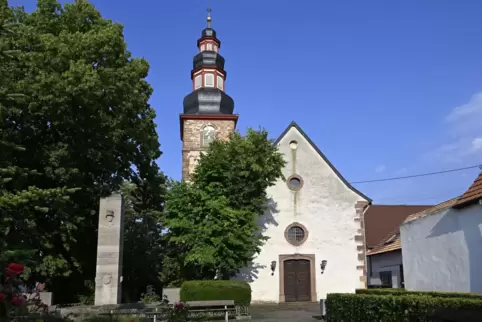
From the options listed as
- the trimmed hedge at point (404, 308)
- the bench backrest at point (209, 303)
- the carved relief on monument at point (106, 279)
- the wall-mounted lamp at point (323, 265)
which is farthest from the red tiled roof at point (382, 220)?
the trimmed hedge at point (404, 308)

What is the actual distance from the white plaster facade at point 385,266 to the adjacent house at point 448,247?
394 inches

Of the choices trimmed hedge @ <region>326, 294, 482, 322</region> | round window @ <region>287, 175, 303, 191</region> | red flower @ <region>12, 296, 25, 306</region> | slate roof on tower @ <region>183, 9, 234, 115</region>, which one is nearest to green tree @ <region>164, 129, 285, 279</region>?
round window @ <region>287, 175, 303, 191</region>

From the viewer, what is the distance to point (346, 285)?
86.5 feet

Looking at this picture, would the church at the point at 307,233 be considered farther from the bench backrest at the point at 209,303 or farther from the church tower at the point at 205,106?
the church tower at the point at 205,106

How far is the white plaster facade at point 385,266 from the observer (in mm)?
23656

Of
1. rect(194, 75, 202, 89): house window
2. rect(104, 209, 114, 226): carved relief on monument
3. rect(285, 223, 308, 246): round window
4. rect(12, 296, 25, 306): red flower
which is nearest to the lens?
rect(12, 296, 25, 306): red flower

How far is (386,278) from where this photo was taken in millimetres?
25859

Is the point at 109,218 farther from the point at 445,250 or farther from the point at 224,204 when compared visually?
the point at 445,250

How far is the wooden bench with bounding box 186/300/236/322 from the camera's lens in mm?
17641

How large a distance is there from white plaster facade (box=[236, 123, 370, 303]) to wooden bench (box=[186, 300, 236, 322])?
22.8ft

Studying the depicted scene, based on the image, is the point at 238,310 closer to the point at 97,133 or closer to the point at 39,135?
the point at 97,133

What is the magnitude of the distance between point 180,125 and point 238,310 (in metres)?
27.5

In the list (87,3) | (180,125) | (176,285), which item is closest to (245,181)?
(176,285)

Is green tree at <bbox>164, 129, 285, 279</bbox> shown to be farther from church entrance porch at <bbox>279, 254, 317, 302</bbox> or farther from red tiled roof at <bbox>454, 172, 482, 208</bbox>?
red tiled roof at <bbox>454, 172, 482, 208</bbox>
